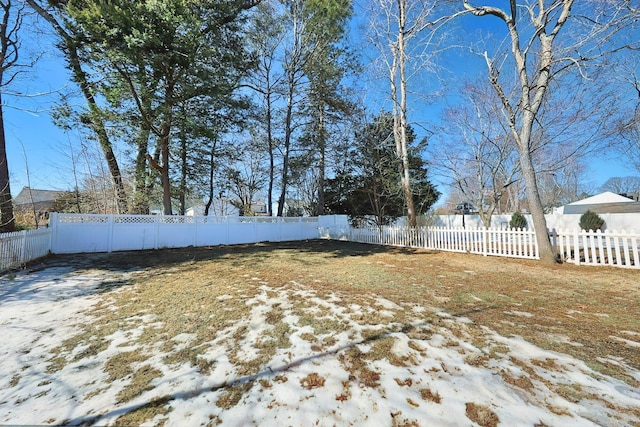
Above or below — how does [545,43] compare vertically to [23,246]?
above

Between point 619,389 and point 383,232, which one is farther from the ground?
point 383,232

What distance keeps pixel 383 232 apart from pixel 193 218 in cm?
802

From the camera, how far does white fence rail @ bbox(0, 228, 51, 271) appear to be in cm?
499

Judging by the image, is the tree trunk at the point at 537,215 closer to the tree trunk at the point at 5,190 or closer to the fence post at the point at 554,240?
the fence post at the point at 554,240

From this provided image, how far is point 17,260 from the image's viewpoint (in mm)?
5402

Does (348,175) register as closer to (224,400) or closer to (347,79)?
(347,79)

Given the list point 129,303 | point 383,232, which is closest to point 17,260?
point 129,303

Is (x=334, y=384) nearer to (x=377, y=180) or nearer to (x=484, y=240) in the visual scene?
(x=484, y=240)

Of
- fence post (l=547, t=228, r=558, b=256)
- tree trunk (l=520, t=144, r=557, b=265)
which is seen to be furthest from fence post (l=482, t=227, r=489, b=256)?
fence post (l=547, t=228, r=558, b=256)

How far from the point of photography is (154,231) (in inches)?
365

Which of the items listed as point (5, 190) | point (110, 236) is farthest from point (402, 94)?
point (5, 190)

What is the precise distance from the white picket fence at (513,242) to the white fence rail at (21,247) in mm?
10707

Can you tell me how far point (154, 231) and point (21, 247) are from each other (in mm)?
3746

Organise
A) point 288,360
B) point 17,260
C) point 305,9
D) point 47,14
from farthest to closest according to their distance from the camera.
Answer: point 305,9 < point 47,14 < point 17,260 < point 288,360
